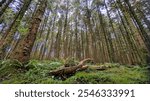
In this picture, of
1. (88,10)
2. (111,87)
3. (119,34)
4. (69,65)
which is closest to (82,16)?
(88,10)

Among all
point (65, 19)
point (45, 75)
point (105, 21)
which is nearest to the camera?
point (45, 75)

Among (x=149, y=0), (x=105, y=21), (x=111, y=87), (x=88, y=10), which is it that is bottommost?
(x=111, y=87)

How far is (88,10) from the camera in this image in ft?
35.0

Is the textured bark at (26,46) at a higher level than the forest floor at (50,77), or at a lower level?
higher

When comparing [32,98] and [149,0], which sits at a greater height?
[149,0]

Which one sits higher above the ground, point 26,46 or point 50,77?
A: point 26,46

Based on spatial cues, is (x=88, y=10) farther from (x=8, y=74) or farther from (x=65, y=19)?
(x=8, y=74)

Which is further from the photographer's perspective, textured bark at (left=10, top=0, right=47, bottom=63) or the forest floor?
textured bark at (left=10, top=0, right=47, bottom=63)

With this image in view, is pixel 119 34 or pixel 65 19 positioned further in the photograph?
pixel 65 19

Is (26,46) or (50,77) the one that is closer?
(50,77)

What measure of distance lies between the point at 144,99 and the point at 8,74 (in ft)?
5.96

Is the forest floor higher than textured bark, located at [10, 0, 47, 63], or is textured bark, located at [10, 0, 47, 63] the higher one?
textured bark, located at [10, 0, 47, 63]

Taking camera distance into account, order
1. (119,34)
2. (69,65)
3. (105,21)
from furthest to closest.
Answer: (105,21) < (119,34) < (69,65)

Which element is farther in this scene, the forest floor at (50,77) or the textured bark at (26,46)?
the textured bark at (26,46)
